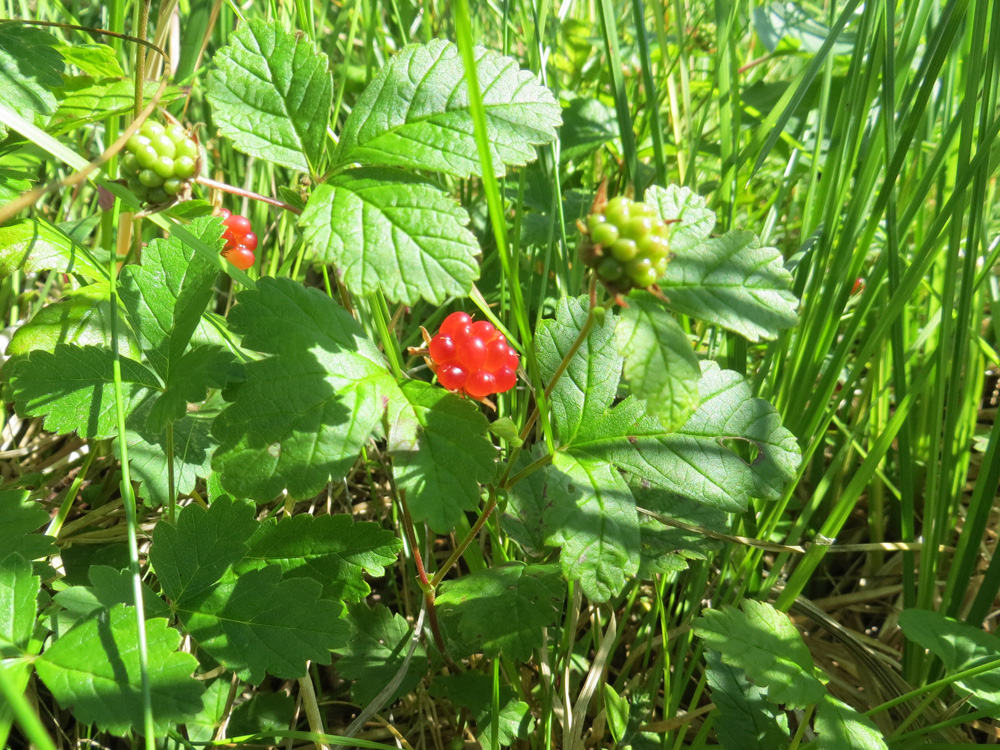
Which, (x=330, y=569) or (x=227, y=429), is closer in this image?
(x=227, y=429)

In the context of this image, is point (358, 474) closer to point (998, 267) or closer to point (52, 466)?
point (52, 466)

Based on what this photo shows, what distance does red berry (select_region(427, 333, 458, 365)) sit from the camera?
1337 millimetres

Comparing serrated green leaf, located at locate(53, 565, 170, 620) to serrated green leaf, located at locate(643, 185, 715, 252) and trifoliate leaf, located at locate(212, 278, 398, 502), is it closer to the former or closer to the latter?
trifoliate leaf, located at locate(212, 278, 398, 502)

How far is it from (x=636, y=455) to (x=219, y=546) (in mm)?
762

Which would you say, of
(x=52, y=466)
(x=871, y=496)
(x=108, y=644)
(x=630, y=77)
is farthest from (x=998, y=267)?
(x=52, y=466)

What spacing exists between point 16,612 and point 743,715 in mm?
1371

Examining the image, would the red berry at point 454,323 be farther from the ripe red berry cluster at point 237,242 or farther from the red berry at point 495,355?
the ripe red berry cluster at point 237,242

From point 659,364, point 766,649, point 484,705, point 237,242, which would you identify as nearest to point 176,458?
point 237,242

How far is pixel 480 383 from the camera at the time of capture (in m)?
1.31

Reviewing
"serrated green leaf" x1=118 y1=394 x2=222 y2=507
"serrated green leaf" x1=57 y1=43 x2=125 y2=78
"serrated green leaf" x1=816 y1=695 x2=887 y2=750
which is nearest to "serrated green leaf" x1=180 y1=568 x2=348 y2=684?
"serrated green leaf" x1=118 y1=394 x2=222 y2=507

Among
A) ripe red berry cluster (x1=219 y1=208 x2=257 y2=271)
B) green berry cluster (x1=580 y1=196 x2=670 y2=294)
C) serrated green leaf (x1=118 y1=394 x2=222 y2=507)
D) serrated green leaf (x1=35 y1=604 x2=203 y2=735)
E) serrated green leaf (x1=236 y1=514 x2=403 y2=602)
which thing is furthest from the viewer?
ripe red berry cluster (x1=219 y1=208 x2=257 y2=271)

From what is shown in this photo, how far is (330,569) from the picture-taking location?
55.6 inches

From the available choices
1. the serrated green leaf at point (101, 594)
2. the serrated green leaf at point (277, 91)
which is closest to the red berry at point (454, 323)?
the serrated green leaf at point (277, 91)

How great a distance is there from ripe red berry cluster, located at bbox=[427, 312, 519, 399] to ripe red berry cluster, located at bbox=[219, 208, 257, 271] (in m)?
0.57
